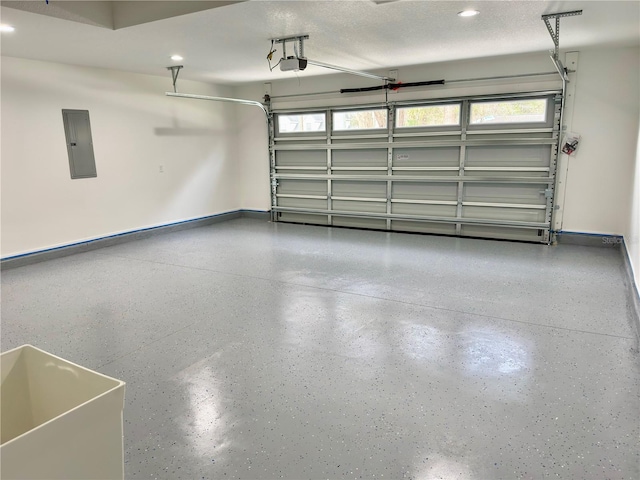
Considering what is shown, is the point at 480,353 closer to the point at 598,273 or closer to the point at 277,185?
A: the point at 598,273

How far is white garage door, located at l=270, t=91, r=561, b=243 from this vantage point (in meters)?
5.95

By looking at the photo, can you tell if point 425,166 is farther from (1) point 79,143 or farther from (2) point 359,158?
(1) point 79,143

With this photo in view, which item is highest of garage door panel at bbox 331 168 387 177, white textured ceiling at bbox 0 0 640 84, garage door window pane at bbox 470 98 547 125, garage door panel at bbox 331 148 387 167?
white textured ceiling at bbox 0 0 640 84

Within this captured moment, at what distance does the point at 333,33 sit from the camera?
420 centimetres

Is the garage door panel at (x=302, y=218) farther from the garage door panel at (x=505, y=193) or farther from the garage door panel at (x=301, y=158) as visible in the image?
the garage door panel at (x=505, y=193)

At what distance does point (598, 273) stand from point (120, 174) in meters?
6.25

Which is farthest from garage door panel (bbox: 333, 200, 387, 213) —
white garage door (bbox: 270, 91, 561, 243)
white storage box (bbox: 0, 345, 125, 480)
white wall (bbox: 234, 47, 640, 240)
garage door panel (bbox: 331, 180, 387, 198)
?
white storage box (bbox: 0, 345, 125, 480)

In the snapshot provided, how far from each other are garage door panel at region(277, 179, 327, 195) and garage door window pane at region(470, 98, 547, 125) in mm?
2714

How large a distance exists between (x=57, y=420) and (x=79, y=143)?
577cm

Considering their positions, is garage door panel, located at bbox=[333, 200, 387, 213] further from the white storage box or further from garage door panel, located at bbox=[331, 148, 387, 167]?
the white storage box

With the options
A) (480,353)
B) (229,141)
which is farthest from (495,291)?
(229,141)

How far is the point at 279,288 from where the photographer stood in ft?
14.1

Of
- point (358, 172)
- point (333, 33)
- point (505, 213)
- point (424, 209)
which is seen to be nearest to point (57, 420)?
point (333, 33)

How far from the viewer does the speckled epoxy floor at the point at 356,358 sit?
6.42 feet
